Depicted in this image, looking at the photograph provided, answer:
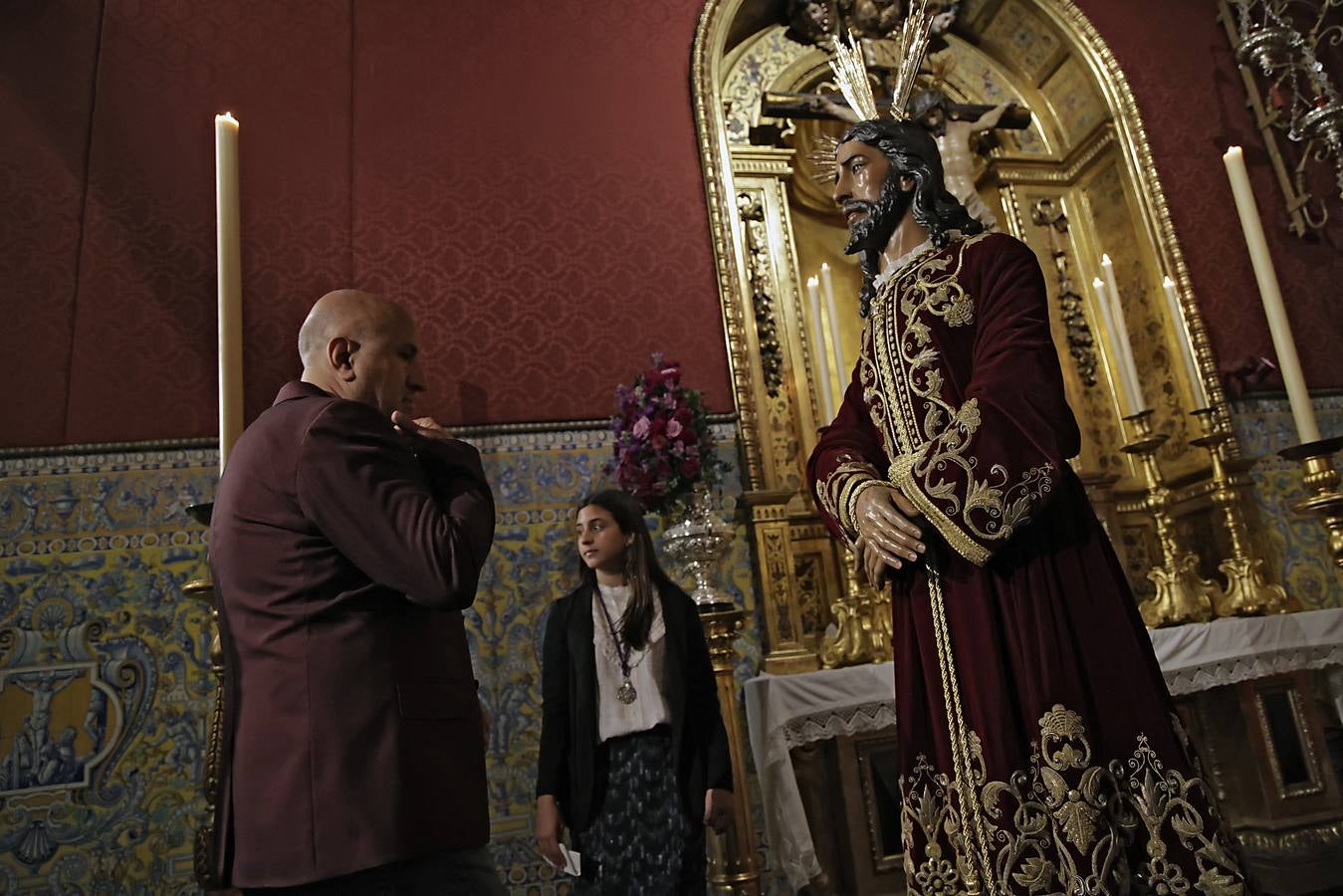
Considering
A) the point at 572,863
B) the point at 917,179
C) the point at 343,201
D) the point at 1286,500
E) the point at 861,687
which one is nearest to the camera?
the point at 917,179

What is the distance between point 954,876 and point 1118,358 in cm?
278

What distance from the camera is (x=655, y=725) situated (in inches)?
93.0

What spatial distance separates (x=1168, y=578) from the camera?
3.52 meters

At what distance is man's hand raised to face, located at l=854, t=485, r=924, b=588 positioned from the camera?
5.05ft

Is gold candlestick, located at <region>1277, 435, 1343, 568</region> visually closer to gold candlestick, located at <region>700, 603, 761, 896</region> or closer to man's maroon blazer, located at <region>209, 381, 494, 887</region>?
gold candlestick, located at <region>700, 603, 761, 896</region>

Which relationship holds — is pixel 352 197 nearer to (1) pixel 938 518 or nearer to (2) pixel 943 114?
(2) pixel 943 114

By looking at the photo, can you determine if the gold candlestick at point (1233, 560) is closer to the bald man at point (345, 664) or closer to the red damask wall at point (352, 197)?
the red damask wall at point (352, 197)

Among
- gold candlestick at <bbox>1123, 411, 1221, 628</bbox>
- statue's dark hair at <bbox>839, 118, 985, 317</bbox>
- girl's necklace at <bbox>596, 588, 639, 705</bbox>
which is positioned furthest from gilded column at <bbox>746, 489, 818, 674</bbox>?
statue's dark hair at <bbox>839, 118, 985, 317</bbox>

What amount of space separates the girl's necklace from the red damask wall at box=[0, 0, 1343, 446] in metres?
1.19

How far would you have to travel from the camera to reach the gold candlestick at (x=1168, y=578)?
3.47 m

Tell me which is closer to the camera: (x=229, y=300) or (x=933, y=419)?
(x=933, y=419)

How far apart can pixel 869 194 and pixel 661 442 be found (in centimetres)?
131

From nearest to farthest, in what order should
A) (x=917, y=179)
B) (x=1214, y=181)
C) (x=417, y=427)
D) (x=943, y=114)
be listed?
(x=417, y=427)
(x=917, y=179)
(x=943, y=114)
(x=1214, y=181)

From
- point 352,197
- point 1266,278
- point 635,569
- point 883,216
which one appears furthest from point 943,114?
point 635,569
